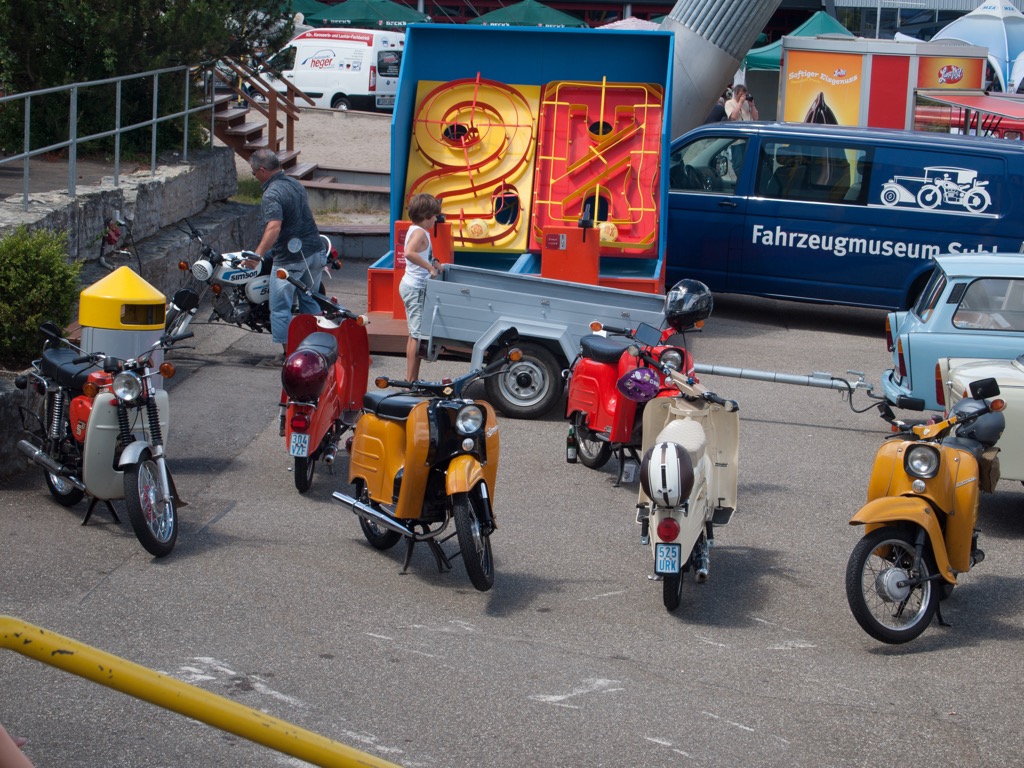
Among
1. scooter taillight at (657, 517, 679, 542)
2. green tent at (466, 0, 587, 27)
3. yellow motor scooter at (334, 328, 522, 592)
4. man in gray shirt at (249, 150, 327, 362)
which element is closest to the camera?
scooter taillight at (657, 517, 679, 542)

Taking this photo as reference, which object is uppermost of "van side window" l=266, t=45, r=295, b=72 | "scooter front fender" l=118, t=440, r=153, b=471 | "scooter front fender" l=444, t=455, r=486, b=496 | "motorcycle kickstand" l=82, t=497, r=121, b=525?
"van side window" l=266, t=45, r=295, b=72

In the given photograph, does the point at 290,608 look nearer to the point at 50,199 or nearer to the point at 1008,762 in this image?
the point at 1008,762

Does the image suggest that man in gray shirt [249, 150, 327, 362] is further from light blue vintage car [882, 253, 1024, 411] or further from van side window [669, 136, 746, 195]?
light blue vintage car [882, 253, 1024, 411]

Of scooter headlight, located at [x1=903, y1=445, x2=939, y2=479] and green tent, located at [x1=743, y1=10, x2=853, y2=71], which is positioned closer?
scooter headlight, located at [x1=903, y1=445, x2=939, y2=479]

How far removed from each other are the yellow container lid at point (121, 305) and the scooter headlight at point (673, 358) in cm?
299

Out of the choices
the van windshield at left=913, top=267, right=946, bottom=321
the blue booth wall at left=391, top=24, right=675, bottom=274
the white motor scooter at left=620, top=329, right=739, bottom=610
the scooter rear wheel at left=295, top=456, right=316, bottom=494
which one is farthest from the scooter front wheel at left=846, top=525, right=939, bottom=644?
the blue booth wall at left=391, top=24, right=675, bottom=274

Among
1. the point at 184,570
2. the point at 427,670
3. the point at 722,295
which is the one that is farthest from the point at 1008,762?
the point at 722,295

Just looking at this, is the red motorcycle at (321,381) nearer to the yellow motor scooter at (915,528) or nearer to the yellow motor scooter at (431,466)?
the yellow motor scooter at (431,466)

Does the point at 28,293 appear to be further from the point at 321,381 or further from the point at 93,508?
the point at 321,381

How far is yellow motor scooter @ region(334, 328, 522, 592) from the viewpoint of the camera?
5.46 m

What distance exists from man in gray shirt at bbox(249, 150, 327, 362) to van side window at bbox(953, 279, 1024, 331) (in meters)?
5.07

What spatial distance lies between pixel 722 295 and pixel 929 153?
327cm

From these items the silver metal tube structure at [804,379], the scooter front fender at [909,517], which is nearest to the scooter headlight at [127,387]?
the scooter front fender at [909,517]

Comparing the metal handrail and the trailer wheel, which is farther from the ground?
the metal handrail
